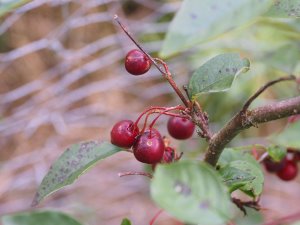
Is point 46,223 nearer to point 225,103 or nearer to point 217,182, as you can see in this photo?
point 217,182

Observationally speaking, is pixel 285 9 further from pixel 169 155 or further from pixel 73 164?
pixel 73 164

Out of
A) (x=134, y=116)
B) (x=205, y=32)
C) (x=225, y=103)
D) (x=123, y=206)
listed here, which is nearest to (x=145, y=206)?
(x=123, y=206)

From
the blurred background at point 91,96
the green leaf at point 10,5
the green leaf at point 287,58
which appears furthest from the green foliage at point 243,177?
the blurred background at point 91,96

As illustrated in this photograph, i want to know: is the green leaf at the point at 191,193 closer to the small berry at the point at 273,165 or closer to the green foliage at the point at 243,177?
the green foliage at the point at 243,177

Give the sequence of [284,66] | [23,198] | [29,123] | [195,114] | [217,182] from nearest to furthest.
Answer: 1. [217,182]
2. [195,114]
3. [284,66]
4. [29,123]
5. [23,198]

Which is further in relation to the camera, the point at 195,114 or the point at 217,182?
the point at 195,114

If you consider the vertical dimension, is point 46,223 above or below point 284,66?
above
